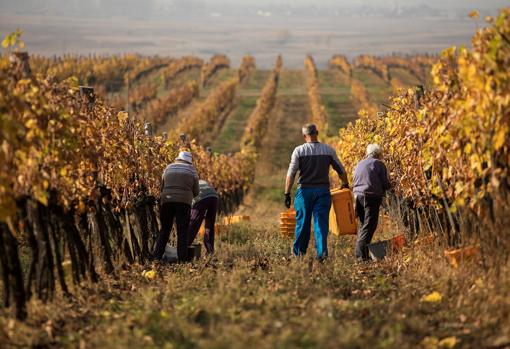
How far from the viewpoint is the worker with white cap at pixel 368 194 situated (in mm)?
10234

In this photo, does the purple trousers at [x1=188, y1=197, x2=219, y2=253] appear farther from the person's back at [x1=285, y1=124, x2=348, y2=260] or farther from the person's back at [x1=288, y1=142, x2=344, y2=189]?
the person's back at [x1=288, y1=142, x2=344, y2=189]

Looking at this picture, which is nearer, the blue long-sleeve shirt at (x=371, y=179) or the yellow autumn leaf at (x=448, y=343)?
the yellow autumn leaf at (x=448, y=343)

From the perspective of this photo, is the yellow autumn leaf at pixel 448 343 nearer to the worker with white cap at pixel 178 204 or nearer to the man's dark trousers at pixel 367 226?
the man's dark trousers at pixel 367 226

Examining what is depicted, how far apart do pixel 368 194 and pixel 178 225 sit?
2372 mm

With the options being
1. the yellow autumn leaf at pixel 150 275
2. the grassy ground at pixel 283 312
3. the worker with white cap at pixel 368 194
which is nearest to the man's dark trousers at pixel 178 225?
the yellow autumn leaf at pixel 150 275

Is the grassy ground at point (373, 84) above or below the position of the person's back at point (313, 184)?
above

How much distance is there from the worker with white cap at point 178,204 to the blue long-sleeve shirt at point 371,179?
2.04 m

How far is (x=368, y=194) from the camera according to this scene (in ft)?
33.6

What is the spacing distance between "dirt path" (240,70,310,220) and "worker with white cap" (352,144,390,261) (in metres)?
14.7

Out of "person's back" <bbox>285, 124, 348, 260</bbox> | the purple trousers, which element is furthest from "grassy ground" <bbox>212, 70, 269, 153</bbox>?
"person's back" <bbox>285, 124, 348, 260</bbox>

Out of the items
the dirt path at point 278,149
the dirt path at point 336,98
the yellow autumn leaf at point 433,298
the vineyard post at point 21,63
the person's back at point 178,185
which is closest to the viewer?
the yellow autumn leaf at point 433,298

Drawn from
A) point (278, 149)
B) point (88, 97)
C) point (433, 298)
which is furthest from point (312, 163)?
point (278, 149)

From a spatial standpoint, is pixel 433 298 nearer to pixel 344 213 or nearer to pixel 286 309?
pixel 286 309

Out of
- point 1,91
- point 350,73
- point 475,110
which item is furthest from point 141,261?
point 350,73
